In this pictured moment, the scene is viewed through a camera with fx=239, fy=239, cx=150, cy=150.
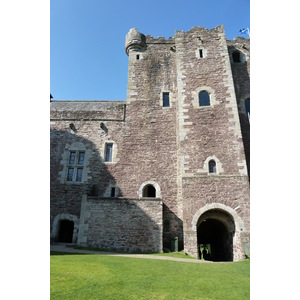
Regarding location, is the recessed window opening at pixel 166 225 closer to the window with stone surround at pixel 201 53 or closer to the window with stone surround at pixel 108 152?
the window with stone surround at pixel 108 152

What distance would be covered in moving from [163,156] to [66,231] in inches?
277

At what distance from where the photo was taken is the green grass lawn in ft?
14.3

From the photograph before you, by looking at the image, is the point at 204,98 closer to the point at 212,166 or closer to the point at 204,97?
the point at 204,97

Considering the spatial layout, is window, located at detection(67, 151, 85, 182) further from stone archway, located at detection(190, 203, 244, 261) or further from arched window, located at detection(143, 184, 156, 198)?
stone archway, located at detection(190, 203, 244, 261)

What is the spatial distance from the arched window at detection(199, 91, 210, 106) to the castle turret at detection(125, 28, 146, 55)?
6415 mm

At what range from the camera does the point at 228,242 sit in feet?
37.6

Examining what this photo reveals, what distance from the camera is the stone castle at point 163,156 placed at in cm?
1080

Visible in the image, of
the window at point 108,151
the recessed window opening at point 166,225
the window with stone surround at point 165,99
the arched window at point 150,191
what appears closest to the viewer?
the recessed window opening at point 166,225

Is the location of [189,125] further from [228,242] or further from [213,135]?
[228,242]

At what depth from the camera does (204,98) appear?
13797 millimetres

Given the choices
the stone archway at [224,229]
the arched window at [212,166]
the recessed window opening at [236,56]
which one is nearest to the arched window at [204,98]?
the arched window at [212,166]

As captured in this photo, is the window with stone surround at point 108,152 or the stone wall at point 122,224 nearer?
the stone wall at point 122,224

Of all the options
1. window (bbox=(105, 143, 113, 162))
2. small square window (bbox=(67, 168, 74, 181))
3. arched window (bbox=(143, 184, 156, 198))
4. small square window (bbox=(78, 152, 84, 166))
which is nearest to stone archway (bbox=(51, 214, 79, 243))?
small square window (bbox=(67, 168, 74, 181))

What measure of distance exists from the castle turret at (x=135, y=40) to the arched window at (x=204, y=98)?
6415mm
